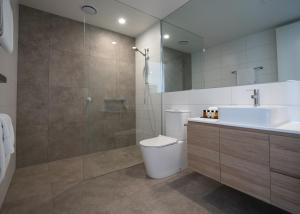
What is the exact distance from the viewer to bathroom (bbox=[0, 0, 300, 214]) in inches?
44.3

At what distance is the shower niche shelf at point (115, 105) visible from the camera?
8.23ft

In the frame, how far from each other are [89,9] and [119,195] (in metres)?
2.53

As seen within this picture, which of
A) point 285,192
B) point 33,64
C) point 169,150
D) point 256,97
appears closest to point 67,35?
point 33,64

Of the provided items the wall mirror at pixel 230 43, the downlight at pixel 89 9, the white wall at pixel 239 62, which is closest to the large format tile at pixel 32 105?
the downlight at pixel 89 9

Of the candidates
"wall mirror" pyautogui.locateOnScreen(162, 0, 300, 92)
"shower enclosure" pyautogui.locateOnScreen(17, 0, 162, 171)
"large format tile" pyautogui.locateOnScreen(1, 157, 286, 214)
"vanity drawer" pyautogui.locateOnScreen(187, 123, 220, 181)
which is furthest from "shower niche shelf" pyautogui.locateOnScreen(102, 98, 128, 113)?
"vanity drawer" pyautogui.locateOnScreen(187, 123, 220, 181)

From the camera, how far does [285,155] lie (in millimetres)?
910

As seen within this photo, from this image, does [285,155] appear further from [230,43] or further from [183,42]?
[183,42]

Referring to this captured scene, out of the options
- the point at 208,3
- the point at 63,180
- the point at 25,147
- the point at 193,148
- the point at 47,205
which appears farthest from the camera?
the point at 25,147

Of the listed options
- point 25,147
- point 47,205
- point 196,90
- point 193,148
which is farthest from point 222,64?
point 25,147

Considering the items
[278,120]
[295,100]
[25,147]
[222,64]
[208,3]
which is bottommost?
[25,147]

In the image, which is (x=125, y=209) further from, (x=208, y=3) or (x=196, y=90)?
(x=208, y=3)

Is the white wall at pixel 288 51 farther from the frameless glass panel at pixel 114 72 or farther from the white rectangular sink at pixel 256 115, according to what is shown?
the frameless glass panel at pixel 114 72

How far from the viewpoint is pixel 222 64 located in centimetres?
185

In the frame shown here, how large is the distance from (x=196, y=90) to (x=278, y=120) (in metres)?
1.02
